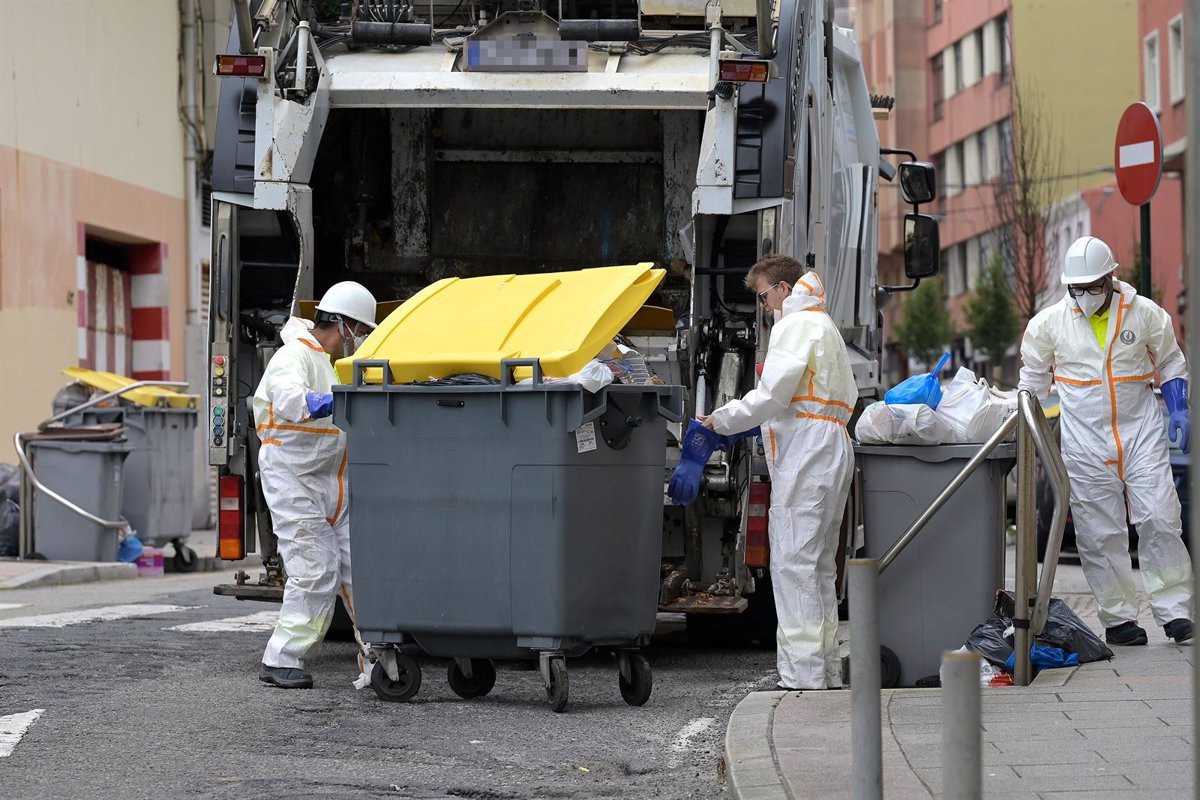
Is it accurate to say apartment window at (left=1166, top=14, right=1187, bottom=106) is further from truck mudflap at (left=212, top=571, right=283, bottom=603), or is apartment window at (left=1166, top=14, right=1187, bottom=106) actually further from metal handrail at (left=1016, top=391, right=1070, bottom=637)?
metal handrail at (left=1016, top=391, right=1070, bottom=637)

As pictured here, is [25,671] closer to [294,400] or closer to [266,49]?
[294,400]

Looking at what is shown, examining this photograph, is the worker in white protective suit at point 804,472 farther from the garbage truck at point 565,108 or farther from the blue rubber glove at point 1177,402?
the blue rubber glove at point 1177,402

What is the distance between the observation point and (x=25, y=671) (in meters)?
7.53

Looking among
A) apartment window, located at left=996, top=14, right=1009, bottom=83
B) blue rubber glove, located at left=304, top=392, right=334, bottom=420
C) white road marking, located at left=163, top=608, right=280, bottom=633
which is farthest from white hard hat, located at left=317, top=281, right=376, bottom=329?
apartment window, located at left=996, top=14, right=1009, bottom=83

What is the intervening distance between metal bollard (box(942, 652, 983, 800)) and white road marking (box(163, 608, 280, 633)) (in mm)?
6065

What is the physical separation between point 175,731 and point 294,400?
1.39 metres

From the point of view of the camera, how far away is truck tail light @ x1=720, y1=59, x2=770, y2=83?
7.56 meters

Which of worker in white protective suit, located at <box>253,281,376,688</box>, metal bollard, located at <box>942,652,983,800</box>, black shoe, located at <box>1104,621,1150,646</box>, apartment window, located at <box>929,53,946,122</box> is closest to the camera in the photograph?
metal bollard, located at <box>942,652,983,800</box>

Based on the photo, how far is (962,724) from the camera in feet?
11.1

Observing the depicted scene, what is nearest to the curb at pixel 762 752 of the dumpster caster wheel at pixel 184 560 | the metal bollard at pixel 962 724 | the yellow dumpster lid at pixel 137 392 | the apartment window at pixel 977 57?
the metal bollard at pixel 962 724

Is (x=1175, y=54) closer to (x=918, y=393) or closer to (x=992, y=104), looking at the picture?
(x=992, y=104)

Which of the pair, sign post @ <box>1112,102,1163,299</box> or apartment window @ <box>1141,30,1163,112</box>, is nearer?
sign post @ <box>1112,102,1163,299</box>

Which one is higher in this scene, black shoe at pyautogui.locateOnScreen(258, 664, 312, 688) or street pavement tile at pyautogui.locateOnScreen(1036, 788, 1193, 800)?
street pavement tile at pyautogui.locateOnScreen(1036, 788, 1193, 800)

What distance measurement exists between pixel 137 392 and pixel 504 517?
885 centimetres
